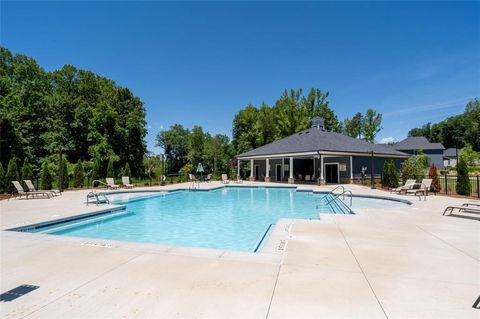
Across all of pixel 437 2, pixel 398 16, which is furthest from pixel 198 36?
pixel 437 2

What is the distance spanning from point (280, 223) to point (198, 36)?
14.6 m

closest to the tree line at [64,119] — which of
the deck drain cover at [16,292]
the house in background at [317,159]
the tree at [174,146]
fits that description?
the tree at [174,146]

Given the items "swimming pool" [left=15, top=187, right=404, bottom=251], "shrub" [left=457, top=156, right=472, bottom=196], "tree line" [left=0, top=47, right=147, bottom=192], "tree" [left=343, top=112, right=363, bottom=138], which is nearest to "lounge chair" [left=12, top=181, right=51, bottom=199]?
"swimming pool" [left=15, top=187, right=404, bottom=251]

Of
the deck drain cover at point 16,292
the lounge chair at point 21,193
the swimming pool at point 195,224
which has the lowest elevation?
the swimming pool at point 195,224

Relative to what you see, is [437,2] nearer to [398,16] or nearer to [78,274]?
[398,16]

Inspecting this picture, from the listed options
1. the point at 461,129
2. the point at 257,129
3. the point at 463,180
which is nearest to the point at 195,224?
the point at 463,180

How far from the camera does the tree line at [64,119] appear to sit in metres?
24.9

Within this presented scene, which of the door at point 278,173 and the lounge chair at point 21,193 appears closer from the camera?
the lounge chair at point 21,193

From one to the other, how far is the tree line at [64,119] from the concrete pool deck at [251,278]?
2034cm

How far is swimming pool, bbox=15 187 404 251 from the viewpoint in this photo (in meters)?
7.41

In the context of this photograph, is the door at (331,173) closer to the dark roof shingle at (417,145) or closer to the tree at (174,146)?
the tree at (174,146)

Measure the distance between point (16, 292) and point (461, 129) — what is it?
84.2 metres

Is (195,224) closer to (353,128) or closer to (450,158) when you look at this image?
(353,128)

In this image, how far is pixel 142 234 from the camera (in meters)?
8.06
